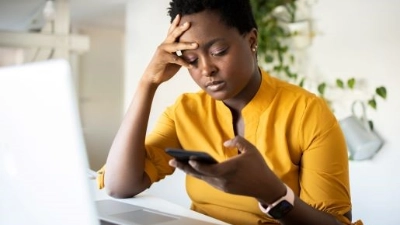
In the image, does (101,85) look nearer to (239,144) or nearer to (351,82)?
(351,82)

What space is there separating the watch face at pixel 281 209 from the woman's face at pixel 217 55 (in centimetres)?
29

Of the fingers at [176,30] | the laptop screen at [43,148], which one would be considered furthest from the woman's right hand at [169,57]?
the laptop screen at [43,148]

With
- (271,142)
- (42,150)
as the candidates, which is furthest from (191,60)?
(42,150)

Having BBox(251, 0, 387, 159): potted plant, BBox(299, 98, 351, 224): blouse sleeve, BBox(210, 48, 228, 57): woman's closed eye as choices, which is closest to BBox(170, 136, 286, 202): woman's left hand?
BBox(299, 98, 351, 224): blouse sleeve

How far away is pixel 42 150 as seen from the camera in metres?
0.48

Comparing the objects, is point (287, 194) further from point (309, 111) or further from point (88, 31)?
point (88, 31)

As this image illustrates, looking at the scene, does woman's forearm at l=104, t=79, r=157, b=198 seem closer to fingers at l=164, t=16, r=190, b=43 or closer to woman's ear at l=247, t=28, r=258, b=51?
fingers at l=164, t=16, r=190, b=43

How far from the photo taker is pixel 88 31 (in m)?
3.56

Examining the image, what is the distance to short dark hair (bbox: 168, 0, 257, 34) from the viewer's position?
98 centimetres

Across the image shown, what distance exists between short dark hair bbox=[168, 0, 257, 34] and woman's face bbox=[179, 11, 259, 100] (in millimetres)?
11

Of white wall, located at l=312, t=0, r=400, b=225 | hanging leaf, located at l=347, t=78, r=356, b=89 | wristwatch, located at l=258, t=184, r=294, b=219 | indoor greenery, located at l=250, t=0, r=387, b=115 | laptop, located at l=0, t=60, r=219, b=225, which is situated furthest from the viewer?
indoor greenery, located at l=250, t=0, r=387, b=115

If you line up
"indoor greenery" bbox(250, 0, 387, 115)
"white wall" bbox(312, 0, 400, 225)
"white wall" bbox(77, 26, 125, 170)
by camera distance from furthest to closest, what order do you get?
"white wall" bbox(77, 26, 125, 170) < "indoor greenery" bbox(250, 0, 387, 115) < "white wall" bbox(312, 0, 400, 225)

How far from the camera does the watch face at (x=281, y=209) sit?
81cm

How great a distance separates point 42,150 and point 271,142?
0.63 m
